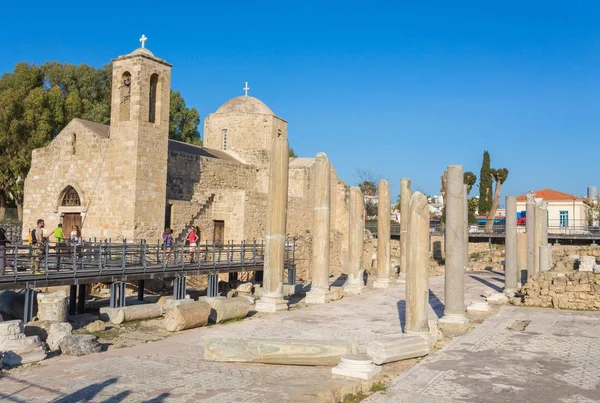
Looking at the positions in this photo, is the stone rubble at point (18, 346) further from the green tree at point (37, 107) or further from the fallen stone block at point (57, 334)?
the green tree at point (37, 107)

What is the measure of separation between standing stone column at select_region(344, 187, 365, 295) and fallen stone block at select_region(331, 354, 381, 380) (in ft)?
36.9

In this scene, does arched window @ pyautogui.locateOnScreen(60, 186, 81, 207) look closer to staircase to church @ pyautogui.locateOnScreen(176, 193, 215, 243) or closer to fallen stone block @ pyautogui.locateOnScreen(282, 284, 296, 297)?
staircase to church @ pyautogui.locateOnScreen(176, 193, 215, 243)

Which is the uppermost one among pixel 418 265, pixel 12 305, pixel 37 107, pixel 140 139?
pixel 37 107

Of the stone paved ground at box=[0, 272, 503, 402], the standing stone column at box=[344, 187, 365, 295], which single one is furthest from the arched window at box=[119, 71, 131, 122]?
the stone paved ground at box=[0, 272, 503, 402]

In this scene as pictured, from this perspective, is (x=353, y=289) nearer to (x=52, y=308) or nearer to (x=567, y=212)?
(x=52, y=308)

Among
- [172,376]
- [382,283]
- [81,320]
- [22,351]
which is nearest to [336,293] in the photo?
[382,283]

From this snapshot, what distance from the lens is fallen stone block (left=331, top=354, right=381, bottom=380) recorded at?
7.80 meters

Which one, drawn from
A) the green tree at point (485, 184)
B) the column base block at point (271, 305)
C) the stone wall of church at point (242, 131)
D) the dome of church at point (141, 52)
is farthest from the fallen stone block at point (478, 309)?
the green tree at point (485, 184)

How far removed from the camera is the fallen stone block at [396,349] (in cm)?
879

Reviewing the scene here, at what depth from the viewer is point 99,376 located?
316 inches

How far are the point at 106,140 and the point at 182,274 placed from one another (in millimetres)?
7692

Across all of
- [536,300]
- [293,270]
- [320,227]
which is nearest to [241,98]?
[293,270]

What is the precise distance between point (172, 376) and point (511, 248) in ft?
41.3

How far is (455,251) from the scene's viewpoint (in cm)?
1231
